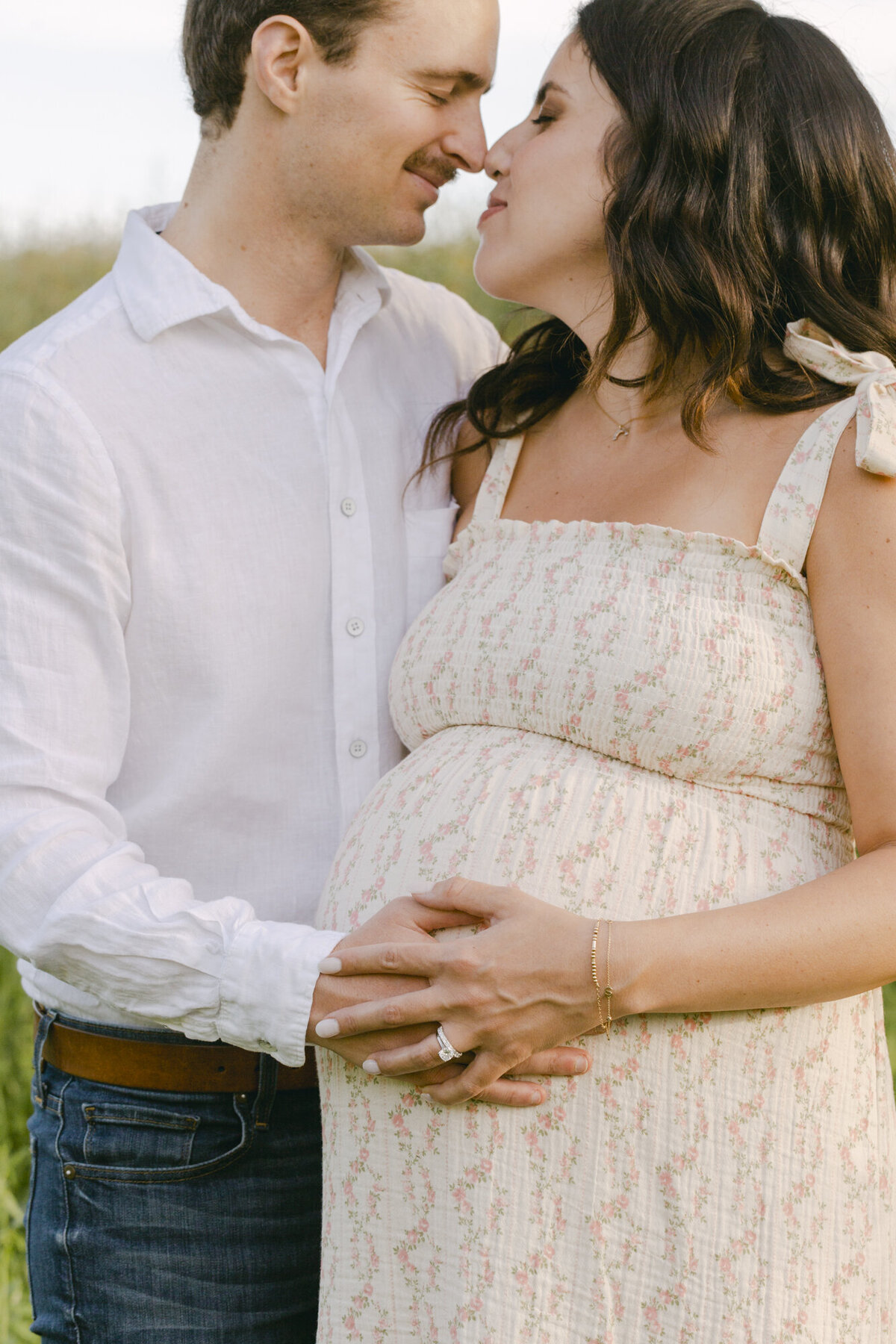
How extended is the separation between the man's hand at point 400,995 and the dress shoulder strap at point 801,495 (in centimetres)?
68

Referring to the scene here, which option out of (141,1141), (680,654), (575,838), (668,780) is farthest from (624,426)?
(141,1141)

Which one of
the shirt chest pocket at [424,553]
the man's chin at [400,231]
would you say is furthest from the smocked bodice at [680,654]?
the man's chin at [400,231]

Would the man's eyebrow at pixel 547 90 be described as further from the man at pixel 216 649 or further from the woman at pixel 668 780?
the man at pixel 216 649

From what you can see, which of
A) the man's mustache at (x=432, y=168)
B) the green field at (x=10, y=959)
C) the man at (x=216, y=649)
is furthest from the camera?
the green field at (x=10, y=959)

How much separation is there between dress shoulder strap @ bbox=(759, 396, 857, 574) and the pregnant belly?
13.9 inches

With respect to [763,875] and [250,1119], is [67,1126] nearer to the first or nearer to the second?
[250,1119]

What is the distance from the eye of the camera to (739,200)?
1.97 meters

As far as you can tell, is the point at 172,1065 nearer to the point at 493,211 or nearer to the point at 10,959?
the point at 493,211

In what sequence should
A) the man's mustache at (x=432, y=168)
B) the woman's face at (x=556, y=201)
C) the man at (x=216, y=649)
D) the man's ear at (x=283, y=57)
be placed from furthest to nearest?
the man's mustache at (x=432, y=168) → the man's ear at (x=283, y=57) → the woman's face at (x=556, y=201) → the man at (x=216, y=649)

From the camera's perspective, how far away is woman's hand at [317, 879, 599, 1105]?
64.6 inches

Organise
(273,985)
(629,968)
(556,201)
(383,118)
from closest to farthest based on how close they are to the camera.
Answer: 1. (629,968)
2. (273,985)
3. (556,201)
4. (383,118)

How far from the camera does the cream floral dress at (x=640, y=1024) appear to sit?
1.64m

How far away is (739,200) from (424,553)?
78cm

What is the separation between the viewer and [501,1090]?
1658 millimetres
